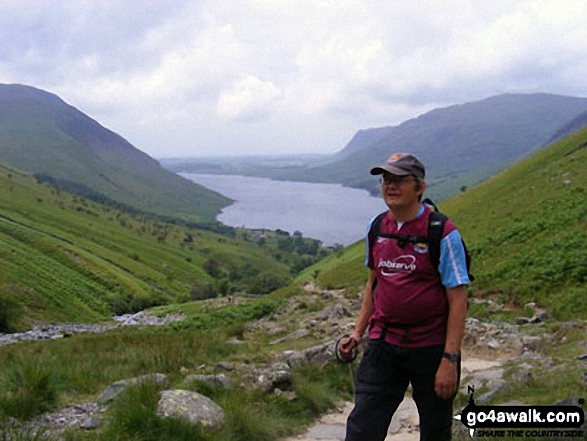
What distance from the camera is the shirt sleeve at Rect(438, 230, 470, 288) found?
4525mm

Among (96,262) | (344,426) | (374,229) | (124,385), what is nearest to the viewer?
(374,229)

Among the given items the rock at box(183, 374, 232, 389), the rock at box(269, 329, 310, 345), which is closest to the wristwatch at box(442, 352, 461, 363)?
the rock at box(183, 374, 232, 389)

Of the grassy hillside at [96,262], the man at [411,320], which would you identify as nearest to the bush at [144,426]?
the man at [411,320]

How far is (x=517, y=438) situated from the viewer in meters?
5.68

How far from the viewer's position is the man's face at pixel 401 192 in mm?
4859

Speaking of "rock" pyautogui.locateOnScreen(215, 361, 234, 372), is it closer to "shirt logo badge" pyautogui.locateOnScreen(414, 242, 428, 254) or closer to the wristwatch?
the wristwatch

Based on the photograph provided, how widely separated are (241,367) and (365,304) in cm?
605

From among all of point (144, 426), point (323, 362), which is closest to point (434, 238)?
point (144, 426)

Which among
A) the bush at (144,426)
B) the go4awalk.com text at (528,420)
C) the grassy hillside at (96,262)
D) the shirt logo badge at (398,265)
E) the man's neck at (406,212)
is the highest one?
the man's neck at (406,212)

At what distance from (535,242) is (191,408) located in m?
17.5

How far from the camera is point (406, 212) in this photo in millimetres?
4875

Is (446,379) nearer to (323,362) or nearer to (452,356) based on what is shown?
(452,356)

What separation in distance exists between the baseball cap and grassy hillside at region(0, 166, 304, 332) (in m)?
43.7

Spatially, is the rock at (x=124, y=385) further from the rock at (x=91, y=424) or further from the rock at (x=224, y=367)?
the rock at (x=224, y=367)
